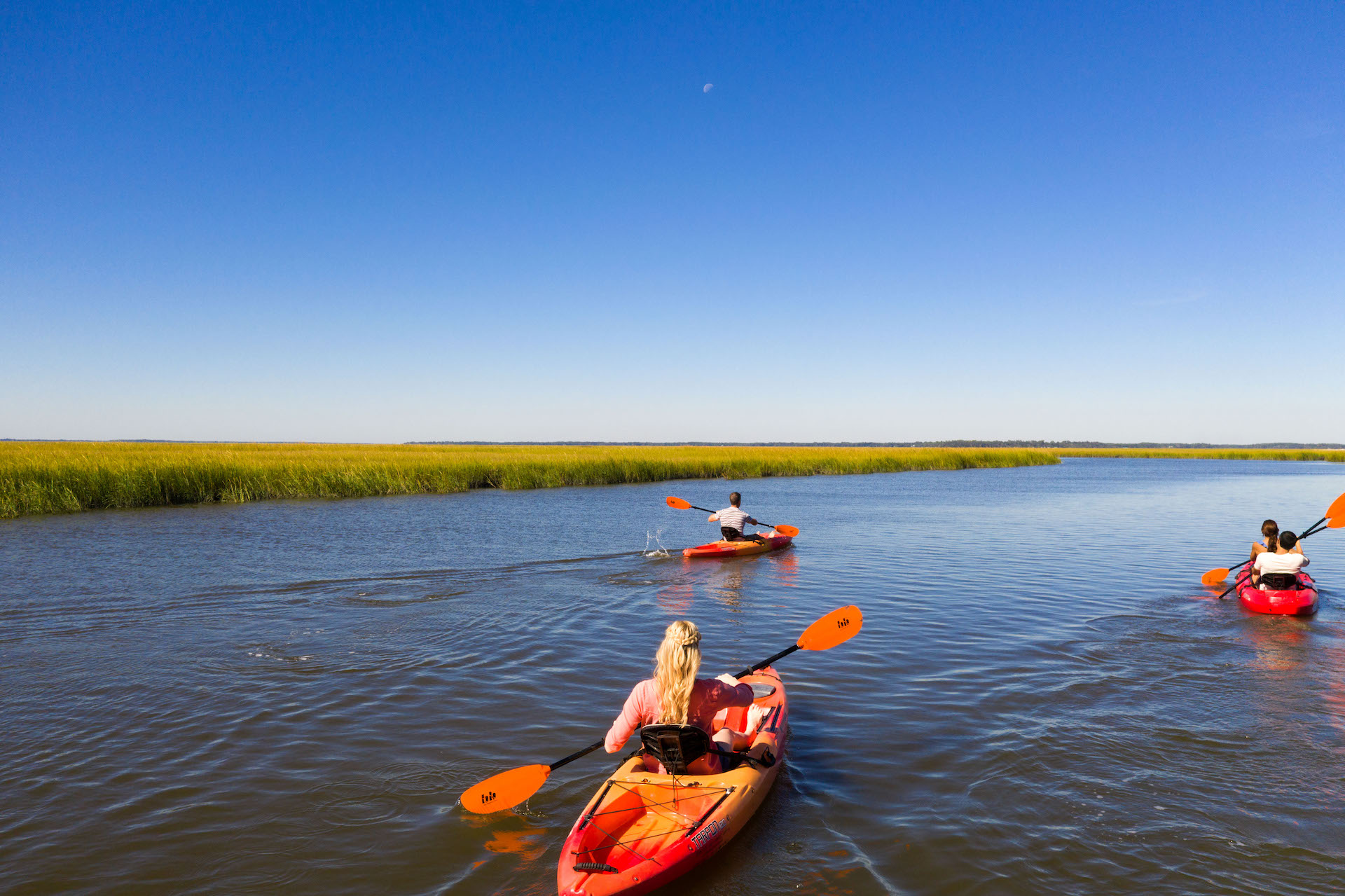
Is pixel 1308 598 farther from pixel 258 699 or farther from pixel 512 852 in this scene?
pixel 258 699

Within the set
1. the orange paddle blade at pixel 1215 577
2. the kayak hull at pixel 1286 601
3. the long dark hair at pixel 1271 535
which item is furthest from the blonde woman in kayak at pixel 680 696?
the orange paddle blade at pixel 1215 577

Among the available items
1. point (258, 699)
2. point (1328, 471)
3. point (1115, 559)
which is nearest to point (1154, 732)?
point (258, 699)

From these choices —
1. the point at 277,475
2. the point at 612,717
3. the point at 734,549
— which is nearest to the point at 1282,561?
the point at 734,549

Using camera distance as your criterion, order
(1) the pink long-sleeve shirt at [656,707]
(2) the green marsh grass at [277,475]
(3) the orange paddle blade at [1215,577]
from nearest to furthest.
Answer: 1. (1) the pink long-sleeve shirt at [656,707]
2. (3) the orange paddle blade at [1215,577]
3. (2) the green marsh grass at [277,475]

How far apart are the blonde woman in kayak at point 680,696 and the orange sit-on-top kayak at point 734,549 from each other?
10.6 m

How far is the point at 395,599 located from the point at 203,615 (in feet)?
8.24

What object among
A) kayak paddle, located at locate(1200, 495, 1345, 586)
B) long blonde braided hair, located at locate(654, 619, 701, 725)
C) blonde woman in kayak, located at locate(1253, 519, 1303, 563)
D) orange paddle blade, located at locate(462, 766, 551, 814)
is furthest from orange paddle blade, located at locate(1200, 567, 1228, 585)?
orange paddle blade, located at locate(462, 766, 551, 814)

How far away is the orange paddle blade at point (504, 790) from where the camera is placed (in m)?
5.01

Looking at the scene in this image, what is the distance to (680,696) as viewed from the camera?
497 centimetres

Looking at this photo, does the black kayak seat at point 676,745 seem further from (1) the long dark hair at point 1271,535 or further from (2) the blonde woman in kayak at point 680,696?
(1) the long dark hair at point 1271,535

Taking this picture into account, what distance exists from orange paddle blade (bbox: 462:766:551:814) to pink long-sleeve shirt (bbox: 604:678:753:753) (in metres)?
0.57

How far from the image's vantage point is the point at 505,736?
6.49 m

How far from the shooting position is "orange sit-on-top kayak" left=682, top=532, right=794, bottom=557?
16.0 m

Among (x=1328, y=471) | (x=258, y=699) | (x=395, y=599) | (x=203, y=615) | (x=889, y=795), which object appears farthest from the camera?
(x=1328, y=471)
